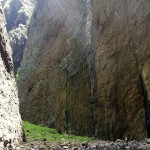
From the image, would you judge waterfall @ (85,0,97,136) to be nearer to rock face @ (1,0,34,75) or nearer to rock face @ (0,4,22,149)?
rock face @ (0,4,22,149)

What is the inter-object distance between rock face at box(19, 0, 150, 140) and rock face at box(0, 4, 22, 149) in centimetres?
1394

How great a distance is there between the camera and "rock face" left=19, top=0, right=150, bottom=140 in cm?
3738

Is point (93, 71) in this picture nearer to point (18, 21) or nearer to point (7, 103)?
point (7, 103)

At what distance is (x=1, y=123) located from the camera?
19484 millimetres

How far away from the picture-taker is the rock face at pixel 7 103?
20094 millimetres

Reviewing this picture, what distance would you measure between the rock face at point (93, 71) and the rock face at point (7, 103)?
13944mm

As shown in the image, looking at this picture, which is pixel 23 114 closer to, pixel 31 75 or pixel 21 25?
pixel 31 75

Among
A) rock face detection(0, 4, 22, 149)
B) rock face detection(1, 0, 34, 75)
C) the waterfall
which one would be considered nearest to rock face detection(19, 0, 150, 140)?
the waterfall

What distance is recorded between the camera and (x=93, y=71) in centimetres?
4400

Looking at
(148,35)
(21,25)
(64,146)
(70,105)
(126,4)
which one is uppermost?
(21,25)

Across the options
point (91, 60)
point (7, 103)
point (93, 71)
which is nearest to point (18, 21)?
point (91, 60)

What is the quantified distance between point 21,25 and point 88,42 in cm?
8206

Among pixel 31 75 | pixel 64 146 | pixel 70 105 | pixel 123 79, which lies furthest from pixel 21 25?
pixel 64 146

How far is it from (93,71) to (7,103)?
2218 centimetres
